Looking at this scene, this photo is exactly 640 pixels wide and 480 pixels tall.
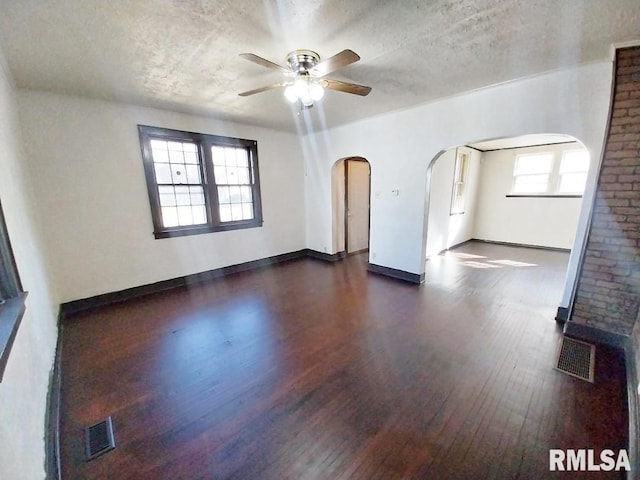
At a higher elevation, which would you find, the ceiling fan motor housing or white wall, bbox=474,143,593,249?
the ceiling fan motor housing

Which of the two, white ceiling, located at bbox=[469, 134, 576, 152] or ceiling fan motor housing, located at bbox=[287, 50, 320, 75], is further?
white ceiling, located at bbox=[469, 134, 576, 152]

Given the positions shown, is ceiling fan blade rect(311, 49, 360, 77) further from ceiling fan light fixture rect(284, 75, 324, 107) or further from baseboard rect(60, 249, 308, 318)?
baseboard rect(60, 249, 308, 318)

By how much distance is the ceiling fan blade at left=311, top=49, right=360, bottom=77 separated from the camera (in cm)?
175

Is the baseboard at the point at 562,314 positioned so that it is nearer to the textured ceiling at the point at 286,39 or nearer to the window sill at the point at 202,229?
the textured ceiling at the point at 286,39

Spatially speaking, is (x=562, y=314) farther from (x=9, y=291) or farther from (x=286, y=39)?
(x=9, y=291)

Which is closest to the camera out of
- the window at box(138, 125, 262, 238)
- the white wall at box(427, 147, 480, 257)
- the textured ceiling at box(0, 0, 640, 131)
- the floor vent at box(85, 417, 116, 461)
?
the floor vent at box(85, 417, 116, 461)

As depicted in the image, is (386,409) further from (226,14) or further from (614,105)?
(614,105)

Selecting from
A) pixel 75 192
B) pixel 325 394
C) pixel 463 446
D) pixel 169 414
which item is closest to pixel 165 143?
pixel 75 192

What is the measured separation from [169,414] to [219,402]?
337 millimetres

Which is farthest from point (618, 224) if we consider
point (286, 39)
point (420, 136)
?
point (286, 39)

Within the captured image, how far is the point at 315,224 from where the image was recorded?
18.8ft

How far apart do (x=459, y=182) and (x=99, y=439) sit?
7.25 meters

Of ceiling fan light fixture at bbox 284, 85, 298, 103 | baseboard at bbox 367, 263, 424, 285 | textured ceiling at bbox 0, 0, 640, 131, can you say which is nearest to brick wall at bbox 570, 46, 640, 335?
textured ceiling at bbox 0, 0, 640, 131

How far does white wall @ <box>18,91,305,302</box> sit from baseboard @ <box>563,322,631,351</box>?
197 inches
